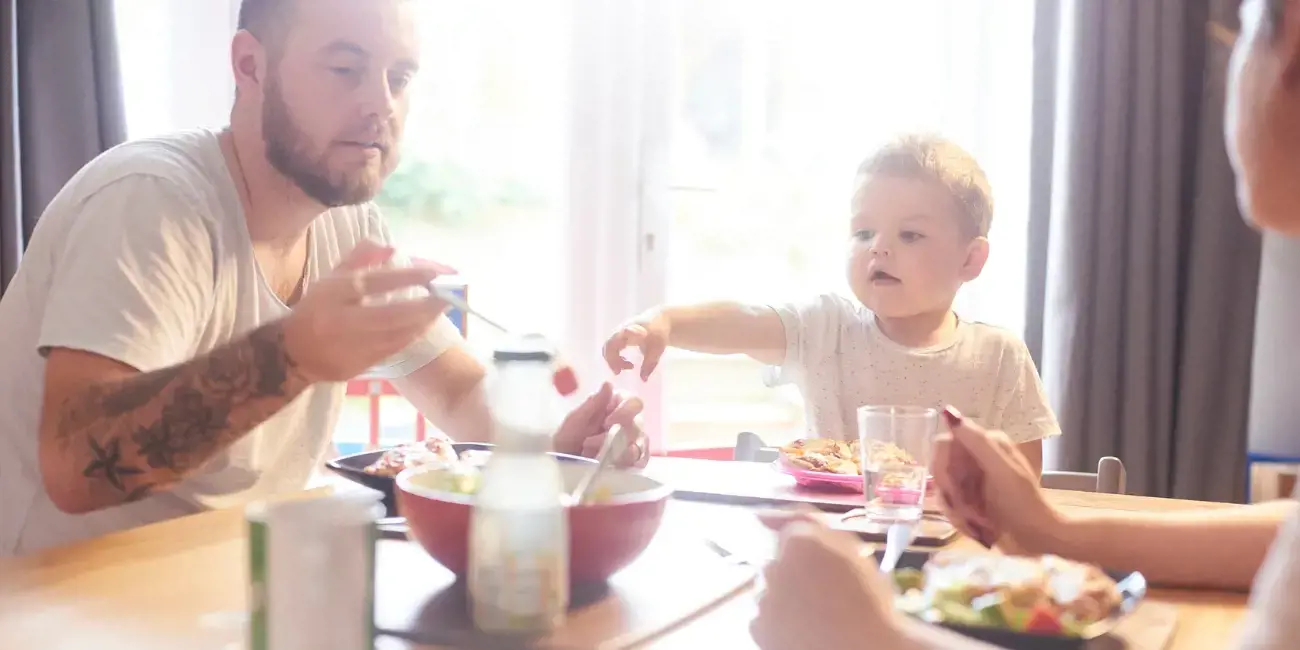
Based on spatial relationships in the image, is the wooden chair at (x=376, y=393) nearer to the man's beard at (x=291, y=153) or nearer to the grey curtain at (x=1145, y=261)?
the man's beard at (x=291, y=153)

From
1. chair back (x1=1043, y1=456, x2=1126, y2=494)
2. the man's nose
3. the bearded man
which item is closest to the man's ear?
the bearded man

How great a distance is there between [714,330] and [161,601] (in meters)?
1.19

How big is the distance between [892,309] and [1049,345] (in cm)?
83

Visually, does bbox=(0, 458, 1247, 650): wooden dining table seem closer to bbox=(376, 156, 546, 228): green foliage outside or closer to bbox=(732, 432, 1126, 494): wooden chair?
bbox=(732, 432, 1126, 494): wooden chair

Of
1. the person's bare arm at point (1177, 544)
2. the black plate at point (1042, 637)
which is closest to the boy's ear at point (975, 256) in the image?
the person's bare arm at point (1177, 544)

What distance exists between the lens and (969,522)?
3.85ft

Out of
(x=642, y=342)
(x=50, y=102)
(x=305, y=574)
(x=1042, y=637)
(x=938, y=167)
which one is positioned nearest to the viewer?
(x=305, y=574)

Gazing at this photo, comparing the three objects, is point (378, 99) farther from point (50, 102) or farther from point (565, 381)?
point (50, 102)

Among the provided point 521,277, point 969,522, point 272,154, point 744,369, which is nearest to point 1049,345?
point 744,369

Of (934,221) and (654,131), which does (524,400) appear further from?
(654,131)

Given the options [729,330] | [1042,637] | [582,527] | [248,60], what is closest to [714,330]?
[729,330]

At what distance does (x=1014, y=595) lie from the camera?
0.88m

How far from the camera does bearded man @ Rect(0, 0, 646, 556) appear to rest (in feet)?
4.06

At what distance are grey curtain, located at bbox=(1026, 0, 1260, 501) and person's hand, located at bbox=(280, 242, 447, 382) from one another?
1936 millimetres
